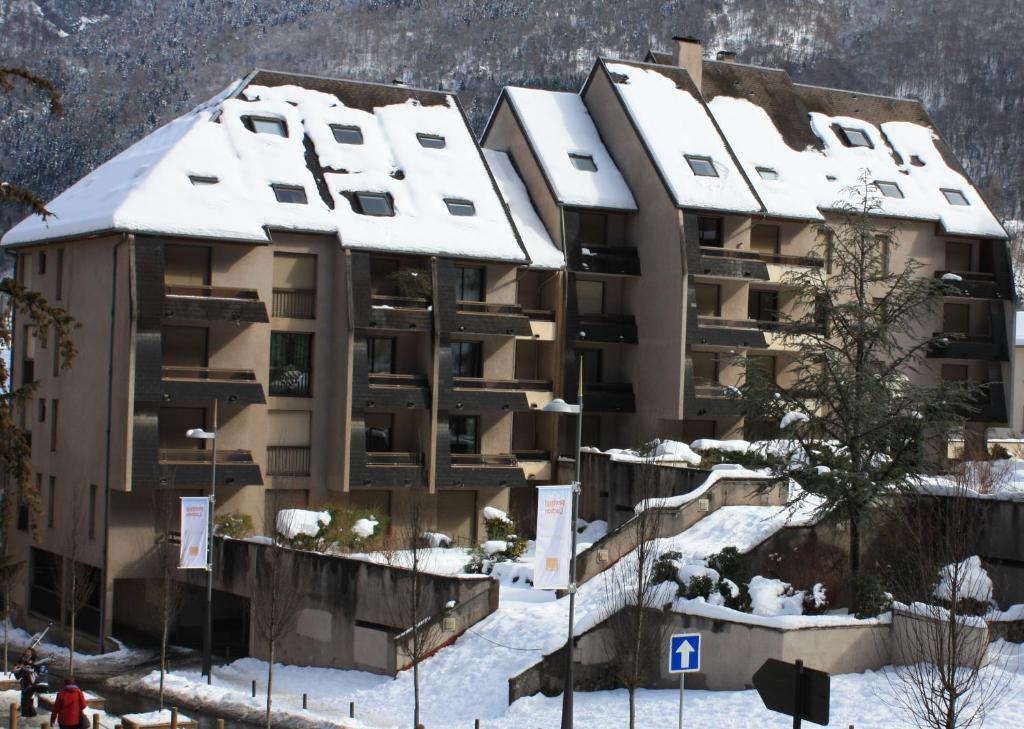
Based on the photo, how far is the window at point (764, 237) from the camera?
65125mm

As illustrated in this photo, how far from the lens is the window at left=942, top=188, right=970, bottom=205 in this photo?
69250 mm

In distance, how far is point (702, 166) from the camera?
63.3m

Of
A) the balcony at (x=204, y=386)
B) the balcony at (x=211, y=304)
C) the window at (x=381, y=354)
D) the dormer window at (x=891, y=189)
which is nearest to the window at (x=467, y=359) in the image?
the window at (x=381, y=354)

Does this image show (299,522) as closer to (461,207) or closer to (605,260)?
(461,207)

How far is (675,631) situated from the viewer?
39.5 meters

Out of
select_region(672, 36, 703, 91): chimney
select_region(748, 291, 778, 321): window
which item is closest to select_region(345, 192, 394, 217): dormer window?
select_region(748, 291, 778, 321): window

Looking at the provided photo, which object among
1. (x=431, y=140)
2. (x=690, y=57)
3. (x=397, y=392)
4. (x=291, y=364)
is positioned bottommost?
(x=397, y=392)

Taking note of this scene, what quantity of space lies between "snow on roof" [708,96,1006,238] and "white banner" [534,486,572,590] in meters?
31.2

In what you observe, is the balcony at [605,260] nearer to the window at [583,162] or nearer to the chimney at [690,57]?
the window at [583,162]

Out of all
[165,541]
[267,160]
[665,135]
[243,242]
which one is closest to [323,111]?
[267,160]

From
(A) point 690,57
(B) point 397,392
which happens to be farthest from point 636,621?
(A) point 690,57

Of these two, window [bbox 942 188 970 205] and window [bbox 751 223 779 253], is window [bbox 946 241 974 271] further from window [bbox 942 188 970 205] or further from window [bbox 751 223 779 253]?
window [bbox 751 223 779 253]

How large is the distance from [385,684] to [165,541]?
35.1 ft

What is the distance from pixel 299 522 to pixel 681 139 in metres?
24.1
